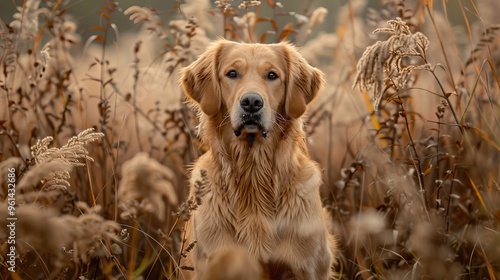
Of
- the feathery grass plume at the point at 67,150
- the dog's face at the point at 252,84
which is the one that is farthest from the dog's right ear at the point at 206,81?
the feathery grass plume at the point at 67,150

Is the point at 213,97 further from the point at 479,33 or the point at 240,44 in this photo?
the point at 479,33

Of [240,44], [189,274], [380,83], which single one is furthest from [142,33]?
[380,83]

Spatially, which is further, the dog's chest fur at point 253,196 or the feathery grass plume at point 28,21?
the feathery grass plume at point 28,21

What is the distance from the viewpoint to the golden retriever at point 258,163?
300 centimetres

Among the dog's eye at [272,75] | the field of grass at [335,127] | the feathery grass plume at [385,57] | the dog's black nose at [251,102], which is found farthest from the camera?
the dog's eye at [272,75]

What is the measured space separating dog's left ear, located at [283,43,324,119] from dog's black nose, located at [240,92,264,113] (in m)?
0.30

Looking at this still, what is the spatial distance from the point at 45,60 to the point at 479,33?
8.57 ft

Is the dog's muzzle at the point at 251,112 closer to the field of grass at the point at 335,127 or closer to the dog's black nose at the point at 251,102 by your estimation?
the dog's black nose at the point at 251,102

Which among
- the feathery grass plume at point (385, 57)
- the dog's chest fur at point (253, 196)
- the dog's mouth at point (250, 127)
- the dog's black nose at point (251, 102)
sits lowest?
the dog's chest fur at point (253, 196)

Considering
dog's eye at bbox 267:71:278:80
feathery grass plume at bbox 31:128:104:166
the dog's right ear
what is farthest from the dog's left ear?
feathery grass plume at bbox 31:128:104:166

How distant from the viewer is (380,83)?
237 centimetres

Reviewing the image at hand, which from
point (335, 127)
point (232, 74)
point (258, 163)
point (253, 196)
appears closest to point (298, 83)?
point (232, 74)

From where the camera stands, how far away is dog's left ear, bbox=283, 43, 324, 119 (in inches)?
129

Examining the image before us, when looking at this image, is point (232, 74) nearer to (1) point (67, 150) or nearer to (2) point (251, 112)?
(2) point (251, 112)
